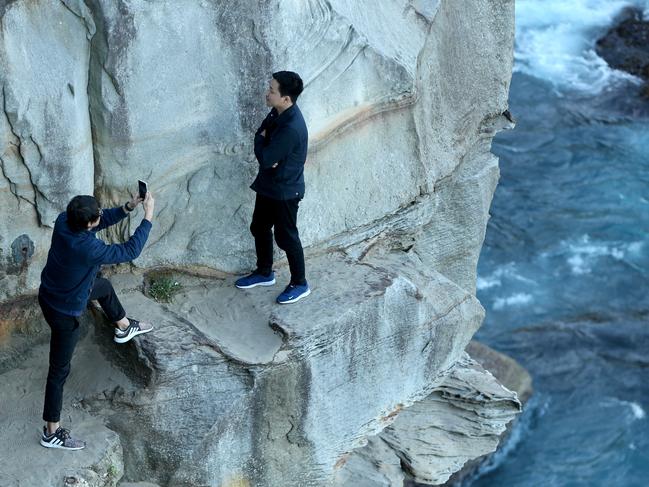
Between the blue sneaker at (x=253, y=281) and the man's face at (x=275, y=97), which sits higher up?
the man's face at (x=275, y=97)

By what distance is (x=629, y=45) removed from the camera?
2555 cm

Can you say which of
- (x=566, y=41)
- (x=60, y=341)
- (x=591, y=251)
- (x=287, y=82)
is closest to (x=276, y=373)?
(x=60, y=341)

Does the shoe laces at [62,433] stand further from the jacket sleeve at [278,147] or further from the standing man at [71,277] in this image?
the jacket sleeve at [278,147]

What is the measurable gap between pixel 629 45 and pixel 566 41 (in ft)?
4.90

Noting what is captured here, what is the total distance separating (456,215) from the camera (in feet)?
38.3

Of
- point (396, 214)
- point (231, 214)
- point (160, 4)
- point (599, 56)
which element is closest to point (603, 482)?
point (396, 214)

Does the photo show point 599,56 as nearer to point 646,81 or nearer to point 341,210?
point 646,81

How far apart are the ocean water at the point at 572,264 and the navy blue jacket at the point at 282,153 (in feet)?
30.3

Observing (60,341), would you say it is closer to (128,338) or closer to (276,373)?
(128,338)

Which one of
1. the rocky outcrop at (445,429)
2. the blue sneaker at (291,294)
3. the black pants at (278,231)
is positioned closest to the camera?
the black pants at (278,231)

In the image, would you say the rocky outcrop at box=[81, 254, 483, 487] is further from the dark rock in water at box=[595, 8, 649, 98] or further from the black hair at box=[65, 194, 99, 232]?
the dark rock in water at box=[595, 8, 649, 98]

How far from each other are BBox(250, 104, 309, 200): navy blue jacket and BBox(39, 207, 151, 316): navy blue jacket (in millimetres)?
1074

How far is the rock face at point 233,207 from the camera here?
27.5 feet

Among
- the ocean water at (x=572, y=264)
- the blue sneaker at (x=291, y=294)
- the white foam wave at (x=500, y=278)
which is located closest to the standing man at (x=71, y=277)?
the blue sneaker at (x=291, y=294)
